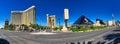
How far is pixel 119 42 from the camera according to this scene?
1670cm

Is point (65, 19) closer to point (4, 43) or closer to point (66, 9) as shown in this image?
point (66, 9)

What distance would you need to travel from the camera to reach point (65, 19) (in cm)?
18088

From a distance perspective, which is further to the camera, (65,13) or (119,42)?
(65,13)

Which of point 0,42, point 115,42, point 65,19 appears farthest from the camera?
point 65,19

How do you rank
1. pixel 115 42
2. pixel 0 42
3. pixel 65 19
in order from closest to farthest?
pixel 115 42 → pixel 0 42 → pixel 65 19

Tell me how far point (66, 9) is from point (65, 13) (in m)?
3.55

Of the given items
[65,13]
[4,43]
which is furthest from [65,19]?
[4,43]

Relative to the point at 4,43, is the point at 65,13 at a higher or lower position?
higher

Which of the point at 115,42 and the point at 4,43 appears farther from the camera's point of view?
the point at 4,43

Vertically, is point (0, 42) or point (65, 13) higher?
point (65, 13)

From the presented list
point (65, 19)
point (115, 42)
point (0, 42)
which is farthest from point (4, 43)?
point (65, 19)

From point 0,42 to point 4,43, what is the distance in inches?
15.5

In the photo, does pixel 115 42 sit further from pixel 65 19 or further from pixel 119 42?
pixel 65 19

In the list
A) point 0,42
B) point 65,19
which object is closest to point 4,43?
point 0,42
